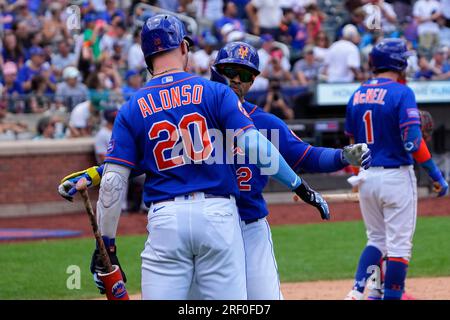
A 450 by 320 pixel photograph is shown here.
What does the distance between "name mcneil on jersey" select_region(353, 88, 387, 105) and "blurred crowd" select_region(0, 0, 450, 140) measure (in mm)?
5415

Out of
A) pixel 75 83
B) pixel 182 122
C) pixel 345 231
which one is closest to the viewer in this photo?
pixel 182 122

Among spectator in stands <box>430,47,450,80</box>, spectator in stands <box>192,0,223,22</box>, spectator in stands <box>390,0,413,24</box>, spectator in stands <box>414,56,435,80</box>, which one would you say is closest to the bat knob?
spectator in stands <box>414,56,435,80</box>

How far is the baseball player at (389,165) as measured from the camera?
7523 mm

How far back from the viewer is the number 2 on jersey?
762 centimetres

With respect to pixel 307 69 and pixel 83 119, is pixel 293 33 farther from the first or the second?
pixel 83 119

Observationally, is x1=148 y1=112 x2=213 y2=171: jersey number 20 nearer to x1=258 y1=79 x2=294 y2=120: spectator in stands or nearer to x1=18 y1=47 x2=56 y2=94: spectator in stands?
x1=258 y1=79 x2=294 y2=120: spectator in stands

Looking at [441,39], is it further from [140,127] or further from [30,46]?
[140,127]

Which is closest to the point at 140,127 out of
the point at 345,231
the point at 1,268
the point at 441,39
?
the point at 1,268

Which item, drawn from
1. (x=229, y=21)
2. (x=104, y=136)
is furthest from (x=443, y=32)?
(x=104, y=136)

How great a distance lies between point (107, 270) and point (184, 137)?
2.76 ft

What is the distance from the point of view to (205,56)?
16.5 m

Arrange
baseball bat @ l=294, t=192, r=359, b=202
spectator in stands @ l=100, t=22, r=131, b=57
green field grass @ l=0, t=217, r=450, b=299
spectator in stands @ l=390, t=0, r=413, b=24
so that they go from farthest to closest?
spectator in stands @ l=390, t=0, r=413, b=24 < spectator in stands @ l=100, t=22, r=131, b=57 < green field grass @ l=0, t=217, r=450, b=299 < baseball bat @ l=294, t=192, r=359, b=202
